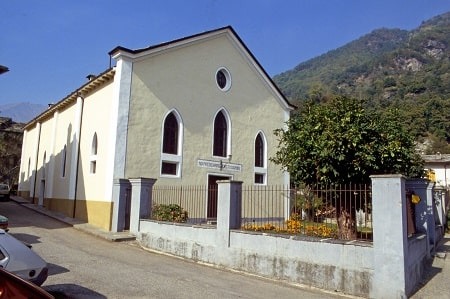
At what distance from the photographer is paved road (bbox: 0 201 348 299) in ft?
25.3

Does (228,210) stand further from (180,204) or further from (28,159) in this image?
(28,159)

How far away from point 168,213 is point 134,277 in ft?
18.1

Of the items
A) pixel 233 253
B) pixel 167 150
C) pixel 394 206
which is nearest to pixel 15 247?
pixel 233 253

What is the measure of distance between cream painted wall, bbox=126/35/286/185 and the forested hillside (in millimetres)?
7947

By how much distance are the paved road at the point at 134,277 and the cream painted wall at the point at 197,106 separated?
5.12m

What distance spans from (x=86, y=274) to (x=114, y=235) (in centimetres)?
552

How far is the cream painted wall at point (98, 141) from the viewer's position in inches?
681

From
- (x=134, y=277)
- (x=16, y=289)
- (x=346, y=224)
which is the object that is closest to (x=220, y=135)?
(x=346, y=224)

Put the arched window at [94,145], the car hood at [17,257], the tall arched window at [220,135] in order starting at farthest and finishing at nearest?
the tall arched window at [220,135], the arched window at [94,145], the car hood at [17,257]

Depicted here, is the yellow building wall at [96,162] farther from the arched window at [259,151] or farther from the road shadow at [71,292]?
the arched window at [259,151]

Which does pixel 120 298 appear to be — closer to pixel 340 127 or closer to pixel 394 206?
pixel 394 206

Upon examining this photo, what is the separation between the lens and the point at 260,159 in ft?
74.5

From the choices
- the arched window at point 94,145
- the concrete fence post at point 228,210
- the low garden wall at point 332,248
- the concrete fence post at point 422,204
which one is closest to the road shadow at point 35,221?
the arched window at point 94,145

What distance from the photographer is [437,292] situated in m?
8.69
